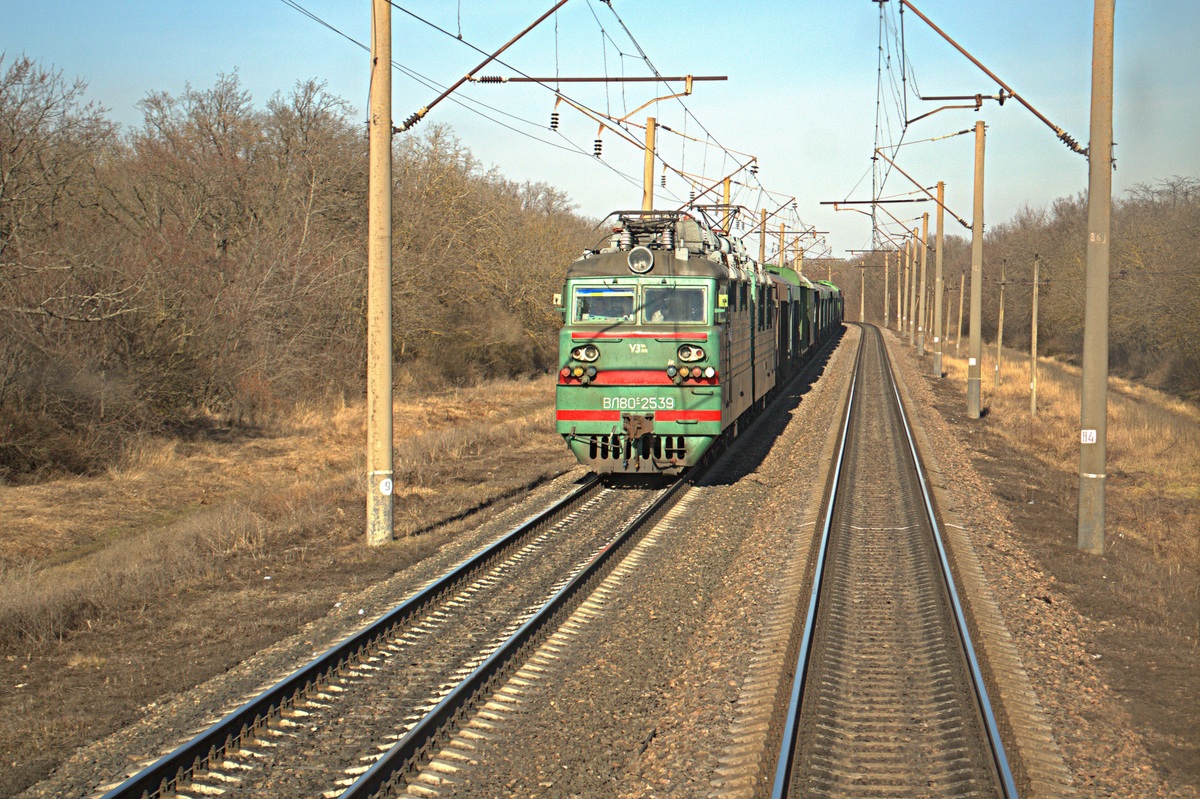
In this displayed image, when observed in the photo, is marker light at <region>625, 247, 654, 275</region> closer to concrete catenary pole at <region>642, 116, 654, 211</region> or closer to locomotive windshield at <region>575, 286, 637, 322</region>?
locomotive windshield at <region>575, 286, 637, 322</region>

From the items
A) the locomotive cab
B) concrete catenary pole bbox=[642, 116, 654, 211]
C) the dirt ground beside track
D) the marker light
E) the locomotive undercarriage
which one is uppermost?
concrete catenary pole bbox=[642, 116, 654, 211]

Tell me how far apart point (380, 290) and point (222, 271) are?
1470 cm

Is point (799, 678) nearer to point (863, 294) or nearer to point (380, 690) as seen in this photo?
point (380, 690)

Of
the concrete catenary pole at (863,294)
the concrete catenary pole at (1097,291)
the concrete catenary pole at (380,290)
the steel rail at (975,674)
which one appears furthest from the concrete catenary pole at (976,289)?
the concrete catenary pole at (863,294)

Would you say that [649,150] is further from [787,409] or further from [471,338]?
[471,338]

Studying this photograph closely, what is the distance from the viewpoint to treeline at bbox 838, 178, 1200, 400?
3825cm

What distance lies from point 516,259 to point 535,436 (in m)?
16.7

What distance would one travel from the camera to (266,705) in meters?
6.38

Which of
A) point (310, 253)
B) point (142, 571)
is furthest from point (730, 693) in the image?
point (310, 253)

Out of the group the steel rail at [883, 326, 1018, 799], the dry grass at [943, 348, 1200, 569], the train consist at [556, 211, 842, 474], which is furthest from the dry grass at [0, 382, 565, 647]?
the dry grass at [943, 348, 1200, 569]

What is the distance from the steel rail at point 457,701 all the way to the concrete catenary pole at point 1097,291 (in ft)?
17.1

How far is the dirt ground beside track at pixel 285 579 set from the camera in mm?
6629

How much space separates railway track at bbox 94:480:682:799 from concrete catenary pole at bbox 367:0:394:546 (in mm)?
1613

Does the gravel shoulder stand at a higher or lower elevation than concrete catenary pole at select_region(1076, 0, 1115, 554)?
lower
